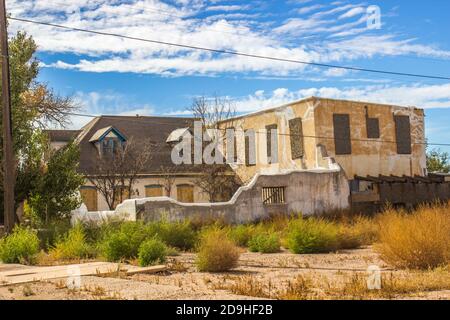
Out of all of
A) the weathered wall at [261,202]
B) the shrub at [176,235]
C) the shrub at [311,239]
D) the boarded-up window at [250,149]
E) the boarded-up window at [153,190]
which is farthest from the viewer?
the boarded-up window at [250,149]

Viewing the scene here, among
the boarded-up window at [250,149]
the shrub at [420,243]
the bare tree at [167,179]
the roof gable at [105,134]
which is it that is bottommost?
the shrub at [420,243]

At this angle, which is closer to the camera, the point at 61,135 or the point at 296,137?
the point at 296,137

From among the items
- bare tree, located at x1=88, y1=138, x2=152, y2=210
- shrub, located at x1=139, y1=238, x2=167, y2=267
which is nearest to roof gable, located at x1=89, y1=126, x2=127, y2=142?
bare tree, located at x1=88, y1=138, x2=152, y2=210

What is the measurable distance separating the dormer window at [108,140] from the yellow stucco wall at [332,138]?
799 centimetres

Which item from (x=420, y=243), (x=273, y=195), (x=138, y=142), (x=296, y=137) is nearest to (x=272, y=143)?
(x=296, y=137)

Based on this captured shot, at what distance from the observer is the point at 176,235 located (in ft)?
66.2

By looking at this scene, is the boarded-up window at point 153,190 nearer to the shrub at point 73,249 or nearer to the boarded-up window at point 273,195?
the boarded-up window at point 273,195

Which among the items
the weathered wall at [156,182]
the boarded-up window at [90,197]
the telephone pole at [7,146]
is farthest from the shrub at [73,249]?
the weathered wall at [156,182]

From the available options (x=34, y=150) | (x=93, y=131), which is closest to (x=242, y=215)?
(x=34, y=150)

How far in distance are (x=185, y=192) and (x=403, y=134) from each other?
14.5m

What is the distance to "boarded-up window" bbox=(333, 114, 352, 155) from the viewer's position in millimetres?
34500

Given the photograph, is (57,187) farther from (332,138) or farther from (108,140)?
(332,138)

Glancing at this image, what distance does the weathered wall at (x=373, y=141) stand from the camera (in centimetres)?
3419

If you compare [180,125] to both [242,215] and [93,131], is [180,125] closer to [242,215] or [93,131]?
[93,131]
